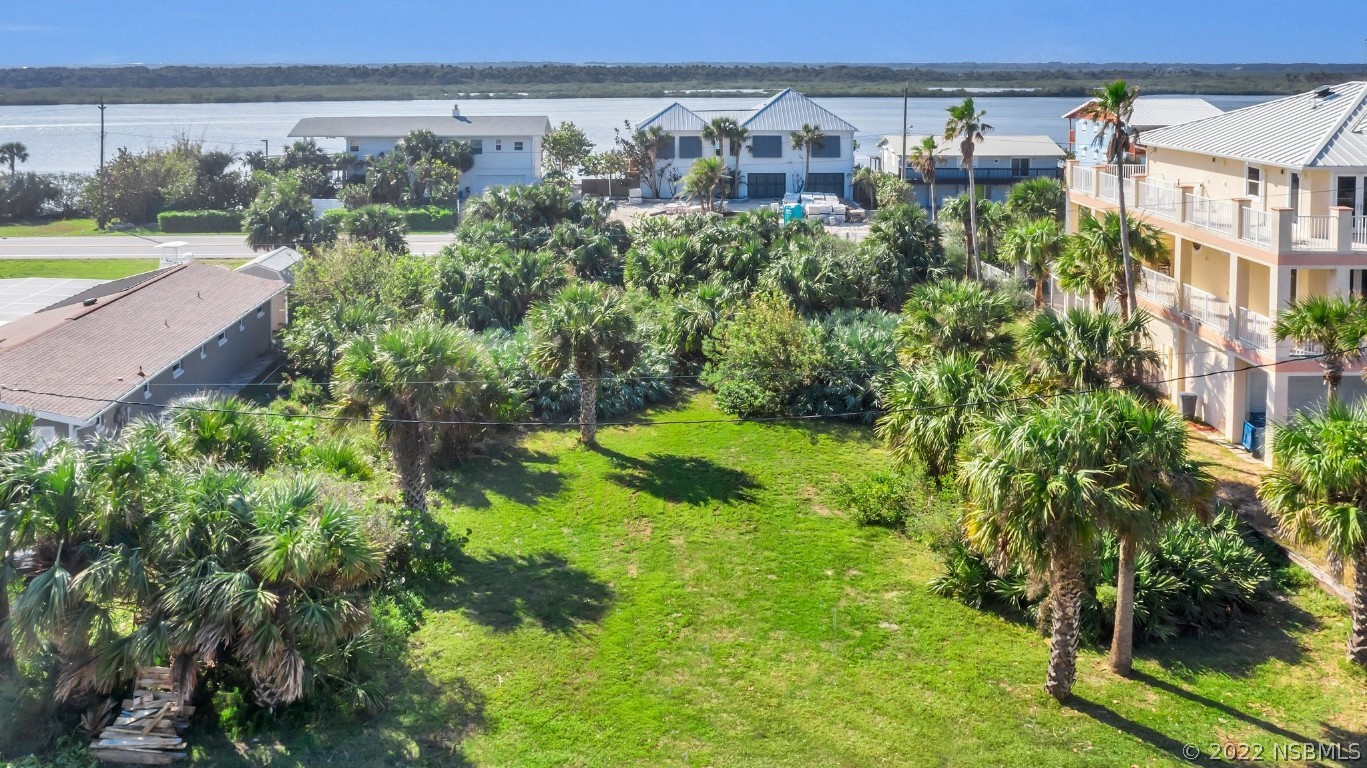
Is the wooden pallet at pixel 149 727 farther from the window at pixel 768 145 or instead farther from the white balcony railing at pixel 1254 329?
the window at pixel 768 145

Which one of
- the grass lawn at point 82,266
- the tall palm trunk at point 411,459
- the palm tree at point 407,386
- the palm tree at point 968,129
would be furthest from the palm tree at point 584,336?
the grass lawn at point 82,266

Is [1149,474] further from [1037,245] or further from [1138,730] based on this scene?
[1037,245]

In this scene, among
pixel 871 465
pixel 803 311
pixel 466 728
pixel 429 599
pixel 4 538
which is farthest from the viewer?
pixel 803 311

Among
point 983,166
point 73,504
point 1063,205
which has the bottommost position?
point 73,504

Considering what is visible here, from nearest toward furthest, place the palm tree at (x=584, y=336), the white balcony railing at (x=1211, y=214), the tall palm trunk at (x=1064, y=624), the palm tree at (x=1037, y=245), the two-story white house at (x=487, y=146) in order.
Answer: the tall palm trunk at (x=1064, y=624) → the white balcony railing at (x=1211, y=214) → the palm tree at (x=584, y=336) → the palm tree at (x=1037, y=245) → the two-story white house at (x=487, y=146)

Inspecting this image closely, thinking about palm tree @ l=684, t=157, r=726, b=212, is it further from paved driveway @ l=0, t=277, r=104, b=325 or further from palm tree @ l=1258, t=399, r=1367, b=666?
palm tree @ l=1258, t=399, r=1367, b=666

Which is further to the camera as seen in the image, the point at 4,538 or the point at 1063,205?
the point at 1063,205

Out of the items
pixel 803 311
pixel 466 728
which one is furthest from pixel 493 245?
pixel 466 728

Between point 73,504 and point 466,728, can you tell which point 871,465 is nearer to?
point 466,728
